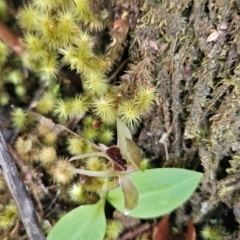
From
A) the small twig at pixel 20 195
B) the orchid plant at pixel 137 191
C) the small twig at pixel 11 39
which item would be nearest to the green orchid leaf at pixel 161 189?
the orchid plant at pixel 137 191

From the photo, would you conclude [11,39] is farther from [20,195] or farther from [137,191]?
[137,191]

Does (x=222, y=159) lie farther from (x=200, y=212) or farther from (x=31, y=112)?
(x=31, y=112)

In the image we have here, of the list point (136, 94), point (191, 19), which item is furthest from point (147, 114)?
point (191, 19)

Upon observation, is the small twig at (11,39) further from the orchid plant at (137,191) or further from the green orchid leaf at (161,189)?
the green orchid leaf at (161,189)

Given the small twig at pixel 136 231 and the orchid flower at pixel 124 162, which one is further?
the small twig at pixel 136 231

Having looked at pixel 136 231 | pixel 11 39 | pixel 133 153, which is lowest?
pixel 136 231

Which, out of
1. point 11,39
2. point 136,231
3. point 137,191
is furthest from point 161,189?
point 11,39

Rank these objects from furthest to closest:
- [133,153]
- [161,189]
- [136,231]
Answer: [136,231], [161,189], [133,153]
